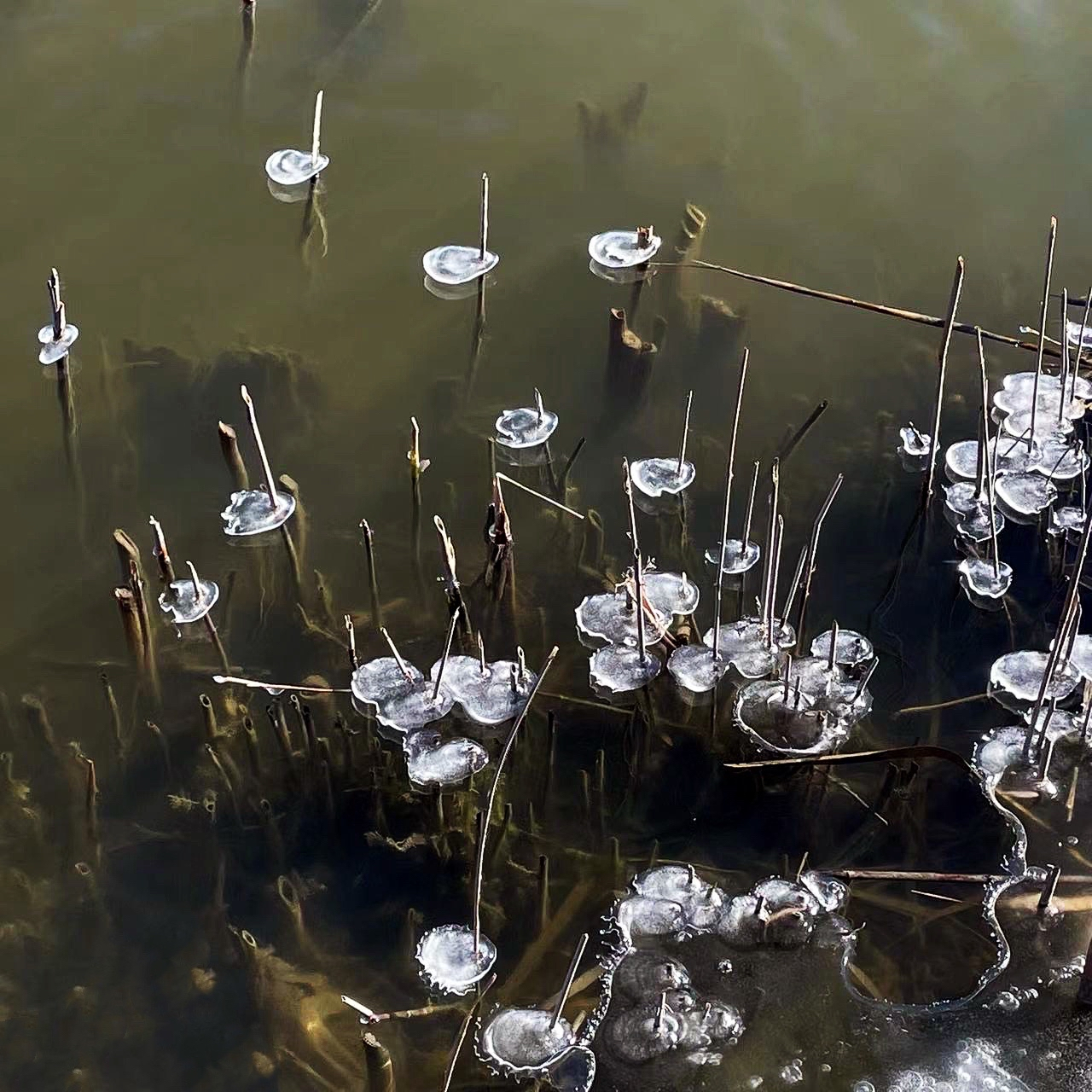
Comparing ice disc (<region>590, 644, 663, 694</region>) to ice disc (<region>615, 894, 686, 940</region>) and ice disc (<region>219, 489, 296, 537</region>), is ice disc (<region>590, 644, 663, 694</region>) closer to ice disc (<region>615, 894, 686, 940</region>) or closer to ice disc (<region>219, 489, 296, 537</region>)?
ice disc (<region>615, 894, 686, 940</region>)

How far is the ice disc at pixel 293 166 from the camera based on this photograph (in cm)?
633

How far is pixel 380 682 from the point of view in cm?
444

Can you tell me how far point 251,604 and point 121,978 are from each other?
146cm

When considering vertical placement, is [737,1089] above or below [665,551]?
below

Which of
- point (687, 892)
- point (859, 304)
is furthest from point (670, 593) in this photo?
point (859, 304)

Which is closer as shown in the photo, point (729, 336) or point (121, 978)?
point (121, 978)

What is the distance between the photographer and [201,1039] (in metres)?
3.73

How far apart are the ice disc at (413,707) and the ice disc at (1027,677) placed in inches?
74.5

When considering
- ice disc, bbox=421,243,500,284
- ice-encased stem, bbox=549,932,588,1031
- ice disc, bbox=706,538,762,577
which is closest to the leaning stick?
ice disc, bbox=421,243,500,284

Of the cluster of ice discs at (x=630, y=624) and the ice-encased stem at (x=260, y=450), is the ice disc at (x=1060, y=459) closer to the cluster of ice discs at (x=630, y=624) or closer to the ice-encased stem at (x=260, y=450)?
the cluster of ice discs at (x=630, y=624)

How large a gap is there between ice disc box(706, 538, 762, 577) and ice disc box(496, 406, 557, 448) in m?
0.87

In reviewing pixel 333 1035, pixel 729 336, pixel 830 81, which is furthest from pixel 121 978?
pixel 830 81

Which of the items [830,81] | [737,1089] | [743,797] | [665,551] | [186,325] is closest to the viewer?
[737,1089]

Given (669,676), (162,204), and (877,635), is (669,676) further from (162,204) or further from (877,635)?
(162,204)
